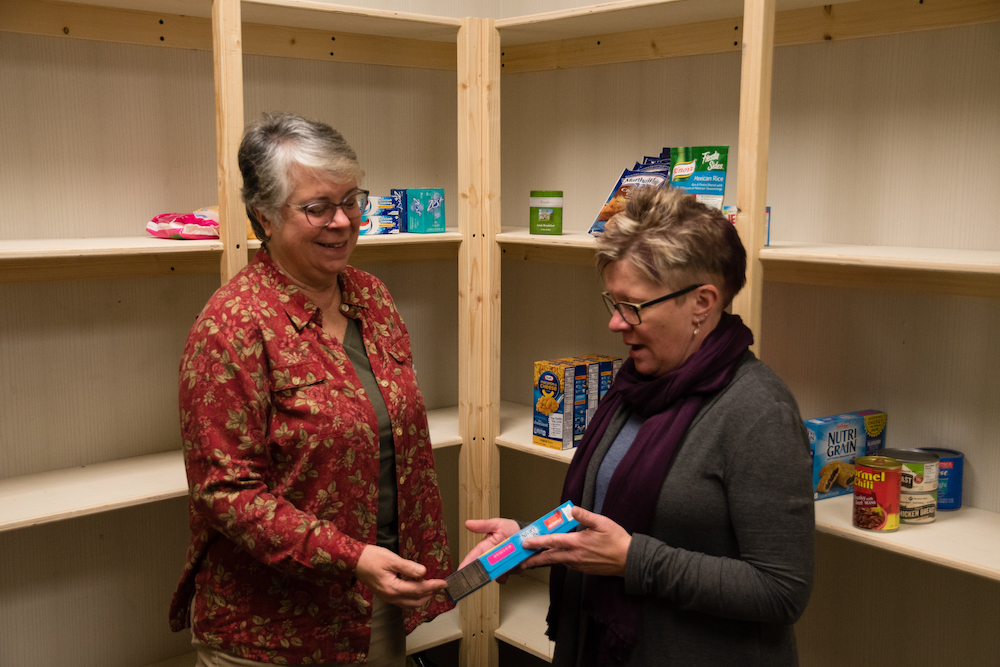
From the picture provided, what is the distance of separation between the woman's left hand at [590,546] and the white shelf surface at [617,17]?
3.99ft

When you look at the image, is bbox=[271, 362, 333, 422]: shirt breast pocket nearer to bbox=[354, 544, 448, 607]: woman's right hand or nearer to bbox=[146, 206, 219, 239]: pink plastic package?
bbox=[354, 544, 448, 607]: woman's right hand

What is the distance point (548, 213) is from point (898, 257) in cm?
97

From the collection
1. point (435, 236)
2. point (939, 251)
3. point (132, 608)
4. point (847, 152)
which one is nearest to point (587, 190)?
point (435, 236)

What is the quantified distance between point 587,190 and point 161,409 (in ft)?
4.67

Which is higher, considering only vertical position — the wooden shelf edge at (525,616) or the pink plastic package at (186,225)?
the pink plastic package at (186,225)

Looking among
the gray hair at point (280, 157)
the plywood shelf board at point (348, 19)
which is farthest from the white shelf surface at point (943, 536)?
the plywood shelf board at point (348, 19)

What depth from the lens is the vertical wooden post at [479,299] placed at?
2359 mm

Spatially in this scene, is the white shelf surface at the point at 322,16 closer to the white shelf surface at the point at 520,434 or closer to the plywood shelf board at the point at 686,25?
the plywood shelf board at the point at 686,25

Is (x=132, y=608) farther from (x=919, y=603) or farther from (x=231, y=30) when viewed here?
(x=919, y=603)

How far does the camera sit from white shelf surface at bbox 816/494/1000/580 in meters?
1.57

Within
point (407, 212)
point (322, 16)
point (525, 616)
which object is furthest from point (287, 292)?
point (525, 616)

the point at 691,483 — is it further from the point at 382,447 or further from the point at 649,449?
the point at 382,447

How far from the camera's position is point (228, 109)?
1.96 meters

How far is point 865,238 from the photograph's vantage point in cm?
203
